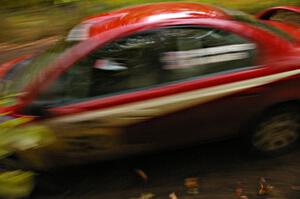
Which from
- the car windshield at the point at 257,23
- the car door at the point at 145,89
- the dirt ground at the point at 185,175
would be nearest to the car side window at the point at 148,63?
the car door at the point at 145,89

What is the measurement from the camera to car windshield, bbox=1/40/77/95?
3.38 metres

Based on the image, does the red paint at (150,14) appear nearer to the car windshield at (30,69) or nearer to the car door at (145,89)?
the car door at (145,89)

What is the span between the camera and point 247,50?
3.40m

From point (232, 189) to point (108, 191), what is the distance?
997mm

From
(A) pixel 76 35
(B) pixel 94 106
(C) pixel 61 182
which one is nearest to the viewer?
(B) pixel 94 106

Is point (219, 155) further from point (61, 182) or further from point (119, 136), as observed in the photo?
point (61, 182)

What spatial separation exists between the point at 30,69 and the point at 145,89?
1.03 m

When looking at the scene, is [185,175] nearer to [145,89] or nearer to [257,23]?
[145,89]

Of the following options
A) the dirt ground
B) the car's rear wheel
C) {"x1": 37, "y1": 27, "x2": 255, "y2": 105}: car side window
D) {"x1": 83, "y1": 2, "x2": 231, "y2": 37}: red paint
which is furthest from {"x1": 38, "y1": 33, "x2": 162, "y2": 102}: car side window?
the car's rear wheel

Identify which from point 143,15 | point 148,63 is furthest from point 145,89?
point 143,15

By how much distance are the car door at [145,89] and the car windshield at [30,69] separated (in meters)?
0.31

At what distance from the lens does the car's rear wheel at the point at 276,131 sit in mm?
3627

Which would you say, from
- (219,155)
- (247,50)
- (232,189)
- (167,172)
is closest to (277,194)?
(232,189)

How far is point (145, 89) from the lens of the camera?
3.24 meters
